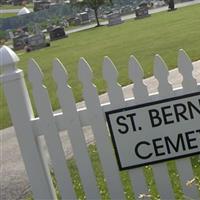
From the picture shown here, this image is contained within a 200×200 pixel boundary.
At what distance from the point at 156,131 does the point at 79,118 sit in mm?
584

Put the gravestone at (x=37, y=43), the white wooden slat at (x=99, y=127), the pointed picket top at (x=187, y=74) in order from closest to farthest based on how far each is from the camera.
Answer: the pointed picket top at (x=187, y=74), the white wooden slat at (x=99, y=127), the gravestone at (x=37, y=43)

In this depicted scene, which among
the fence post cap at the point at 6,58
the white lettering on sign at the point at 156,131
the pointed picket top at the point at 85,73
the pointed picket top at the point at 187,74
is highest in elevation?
the fence post cap at the point at 6,58

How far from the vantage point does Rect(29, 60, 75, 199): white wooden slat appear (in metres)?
4.22

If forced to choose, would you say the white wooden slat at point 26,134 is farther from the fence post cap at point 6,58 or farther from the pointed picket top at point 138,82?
the pointed picket top at point 138,82

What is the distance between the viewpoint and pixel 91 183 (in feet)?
14.5

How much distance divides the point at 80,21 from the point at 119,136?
46.3 metres

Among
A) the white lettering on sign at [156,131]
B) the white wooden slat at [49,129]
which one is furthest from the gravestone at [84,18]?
the white lettering on sign at [156,131]

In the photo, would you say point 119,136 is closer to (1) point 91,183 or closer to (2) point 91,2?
(1) point 91,183

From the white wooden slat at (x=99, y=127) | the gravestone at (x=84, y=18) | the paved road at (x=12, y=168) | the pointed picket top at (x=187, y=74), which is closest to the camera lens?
the pointed picket top at (x=187, y=74)

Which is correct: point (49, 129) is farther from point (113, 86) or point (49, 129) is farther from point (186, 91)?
point (186, 91)

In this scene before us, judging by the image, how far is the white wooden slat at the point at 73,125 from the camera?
4.20 m

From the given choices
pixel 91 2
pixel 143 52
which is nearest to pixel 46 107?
pixel 143 52

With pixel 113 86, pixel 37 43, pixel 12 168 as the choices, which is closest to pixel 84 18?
pixel 37 43

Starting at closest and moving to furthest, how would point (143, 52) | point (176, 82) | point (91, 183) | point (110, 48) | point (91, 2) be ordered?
point (91, 183) < point (176, 82) < point (143, 52) < point (110, 48) < point (91, 2)
